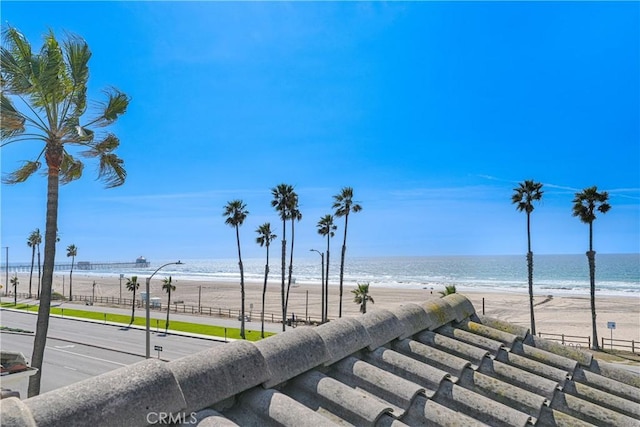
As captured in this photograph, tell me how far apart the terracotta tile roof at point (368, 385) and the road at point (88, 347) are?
23513mm

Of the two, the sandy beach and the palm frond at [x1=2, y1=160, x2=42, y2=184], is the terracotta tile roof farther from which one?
the sandy beach

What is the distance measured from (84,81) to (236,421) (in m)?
13.0

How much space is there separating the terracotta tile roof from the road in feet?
77.1

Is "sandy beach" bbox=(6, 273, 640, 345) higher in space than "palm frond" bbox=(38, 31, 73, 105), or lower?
lower

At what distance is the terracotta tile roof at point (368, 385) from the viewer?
2.72 meters

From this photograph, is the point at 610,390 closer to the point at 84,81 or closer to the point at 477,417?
the point at 477,417

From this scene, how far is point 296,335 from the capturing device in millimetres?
4234

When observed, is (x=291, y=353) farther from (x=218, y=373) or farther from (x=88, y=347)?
(x=88, y=347)

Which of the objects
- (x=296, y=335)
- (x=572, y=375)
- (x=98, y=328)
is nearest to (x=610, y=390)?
(x=572, y=375)

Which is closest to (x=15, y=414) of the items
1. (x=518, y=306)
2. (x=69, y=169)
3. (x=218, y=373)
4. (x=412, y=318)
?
(x=218, y=373)

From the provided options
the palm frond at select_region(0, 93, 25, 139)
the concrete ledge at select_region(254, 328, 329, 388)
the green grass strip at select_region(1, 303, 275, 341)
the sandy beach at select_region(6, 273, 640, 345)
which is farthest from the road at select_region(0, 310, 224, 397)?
the concrete ledge at select_region(254, 328, 329, 388)

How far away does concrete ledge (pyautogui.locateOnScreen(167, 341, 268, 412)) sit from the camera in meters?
3.09

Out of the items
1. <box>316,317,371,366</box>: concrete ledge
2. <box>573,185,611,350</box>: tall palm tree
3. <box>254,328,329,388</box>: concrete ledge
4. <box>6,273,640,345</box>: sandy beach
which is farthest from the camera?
<box>6,273,640,345</box>: sandy beach

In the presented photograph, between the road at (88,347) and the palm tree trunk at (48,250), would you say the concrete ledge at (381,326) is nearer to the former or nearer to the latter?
the palm tree trunk at (48,250)
